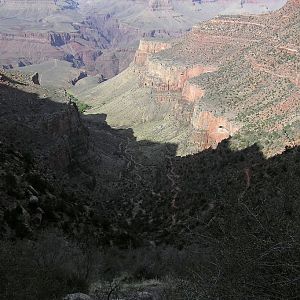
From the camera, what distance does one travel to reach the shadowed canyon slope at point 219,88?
1897 inches

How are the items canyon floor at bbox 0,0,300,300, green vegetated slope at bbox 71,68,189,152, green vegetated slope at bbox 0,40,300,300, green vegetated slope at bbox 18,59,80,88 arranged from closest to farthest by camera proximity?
green vegetated slope at bbox 0,40,300,300
canyon floor at bbox 0,0,300,300
green vegetated slope at bbox 71,68,189,152
green vegetated slope at bbox 18,59,80,88

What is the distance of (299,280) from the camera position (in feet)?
28.6

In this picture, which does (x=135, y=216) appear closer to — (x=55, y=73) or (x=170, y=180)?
(x=170, y=180)

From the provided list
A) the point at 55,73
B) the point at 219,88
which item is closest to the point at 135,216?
the point at 219,88

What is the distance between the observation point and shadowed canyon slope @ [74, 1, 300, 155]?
48188 millimetres

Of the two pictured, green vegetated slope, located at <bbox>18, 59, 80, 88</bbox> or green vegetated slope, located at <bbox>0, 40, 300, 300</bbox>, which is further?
green vegetated slope, located at <bbox>18, 59, 80, 88</bbox>

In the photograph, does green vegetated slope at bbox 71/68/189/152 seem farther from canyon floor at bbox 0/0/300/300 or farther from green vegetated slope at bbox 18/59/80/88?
green vegetated slope at bbox 18/59/80/88

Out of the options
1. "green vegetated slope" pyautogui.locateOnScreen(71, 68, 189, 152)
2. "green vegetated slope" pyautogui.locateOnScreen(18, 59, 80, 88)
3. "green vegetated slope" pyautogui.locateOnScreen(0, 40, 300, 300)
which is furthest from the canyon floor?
"green vegetated slope" pyautogui.locateOnScreen(18, 59, 80, 88)

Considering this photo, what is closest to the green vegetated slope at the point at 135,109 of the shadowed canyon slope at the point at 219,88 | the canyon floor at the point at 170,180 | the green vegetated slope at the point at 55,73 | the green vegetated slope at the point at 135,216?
the shadowed canyon slope at the point at 219,88

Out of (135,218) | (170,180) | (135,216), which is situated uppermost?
(135,218)

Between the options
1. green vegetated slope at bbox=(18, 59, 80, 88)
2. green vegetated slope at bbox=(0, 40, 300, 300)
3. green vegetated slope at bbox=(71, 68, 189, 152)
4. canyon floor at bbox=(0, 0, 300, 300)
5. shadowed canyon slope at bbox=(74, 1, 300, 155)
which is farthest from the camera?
green vegetated slope at bbox=(18, 59, 80, 88)

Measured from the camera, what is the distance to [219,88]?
6538 centimetres

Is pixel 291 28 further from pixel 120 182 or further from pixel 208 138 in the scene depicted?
pixel 120 182

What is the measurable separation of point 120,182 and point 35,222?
103 feet
